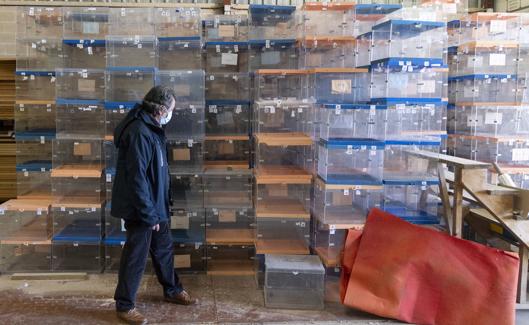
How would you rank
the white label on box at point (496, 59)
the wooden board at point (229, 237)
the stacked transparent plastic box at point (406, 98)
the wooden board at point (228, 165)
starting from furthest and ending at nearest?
1. the white label on box at point (496, 59)
2. the wooden board at point (228, 165)
3. the wooden board at point (229, 237)
4. the stacked transparent plastic box at point (406, 98)

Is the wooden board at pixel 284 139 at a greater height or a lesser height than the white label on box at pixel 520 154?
greater

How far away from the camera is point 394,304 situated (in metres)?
3.70

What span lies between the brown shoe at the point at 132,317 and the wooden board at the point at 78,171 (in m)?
1.54

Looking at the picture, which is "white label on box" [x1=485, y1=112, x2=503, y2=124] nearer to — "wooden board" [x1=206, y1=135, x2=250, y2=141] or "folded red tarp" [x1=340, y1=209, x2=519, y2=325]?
"folded red tarp" [x1=340, y1=209, x2=519, y2=325]

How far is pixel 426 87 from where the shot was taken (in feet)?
15.1

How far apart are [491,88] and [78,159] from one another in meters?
4.91

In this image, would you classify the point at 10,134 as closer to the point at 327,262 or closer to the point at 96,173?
the point at 96,173

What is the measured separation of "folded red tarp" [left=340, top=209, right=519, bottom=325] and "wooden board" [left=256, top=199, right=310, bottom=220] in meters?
0.74

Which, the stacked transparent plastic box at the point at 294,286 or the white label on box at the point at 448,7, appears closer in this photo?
the stacked transparent plastic box at the point at 294,286

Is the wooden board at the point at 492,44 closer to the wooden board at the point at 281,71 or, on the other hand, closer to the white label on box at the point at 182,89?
the wooden board at the point at 281,71

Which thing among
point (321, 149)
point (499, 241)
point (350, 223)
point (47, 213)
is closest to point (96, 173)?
point (47, 213)

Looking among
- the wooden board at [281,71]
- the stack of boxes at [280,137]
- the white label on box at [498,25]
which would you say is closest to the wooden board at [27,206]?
the stack of boxes at [280,137]

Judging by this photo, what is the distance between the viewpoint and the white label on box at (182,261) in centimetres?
479

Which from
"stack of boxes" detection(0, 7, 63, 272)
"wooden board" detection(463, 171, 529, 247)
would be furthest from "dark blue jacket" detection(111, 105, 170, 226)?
"wooden board" detection(463, 171, 529, 247)
